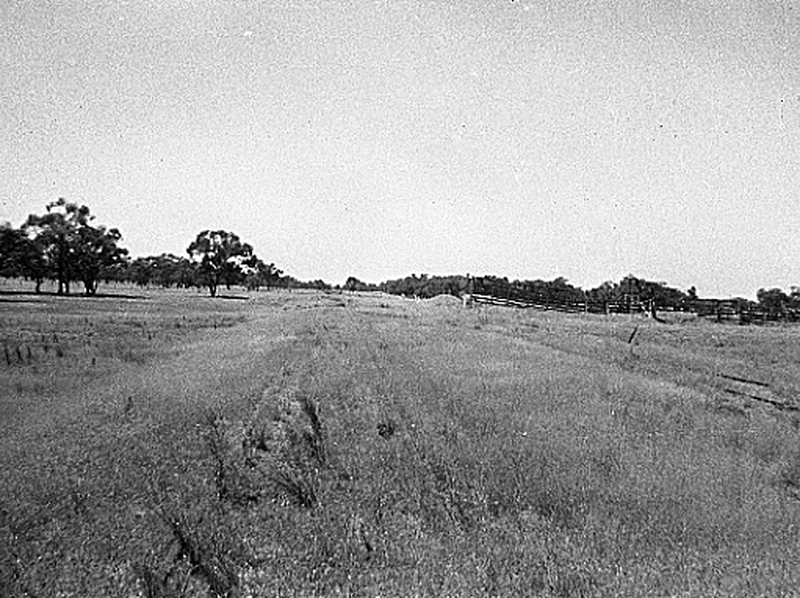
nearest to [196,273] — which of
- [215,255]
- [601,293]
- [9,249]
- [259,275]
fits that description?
[215,255]

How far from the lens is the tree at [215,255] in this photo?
8012 centimetres

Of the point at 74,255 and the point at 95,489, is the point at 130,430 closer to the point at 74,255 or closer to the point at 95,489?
the point at 95,489

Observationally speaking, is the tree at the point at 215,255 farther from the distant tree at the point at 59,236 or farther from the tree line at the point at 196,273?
the distant tree at the point at 59,236

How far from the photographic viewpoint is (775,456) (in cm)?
938

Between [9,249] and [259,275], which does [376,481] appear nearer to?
[9,249]

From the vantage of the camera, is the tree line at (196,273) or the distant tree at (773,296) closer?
the tree line at (196,273)

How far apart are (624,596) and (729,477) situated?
13.4 feet

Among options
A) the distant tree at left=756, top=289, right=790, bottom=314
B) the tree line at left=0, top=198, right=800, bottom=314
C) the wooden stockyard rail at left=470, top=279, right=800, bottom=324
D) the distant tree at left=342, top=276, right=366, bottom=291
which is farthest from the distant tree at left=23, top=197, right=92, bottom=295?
the distant tree at left=342, top=276, right=366, bottom=291

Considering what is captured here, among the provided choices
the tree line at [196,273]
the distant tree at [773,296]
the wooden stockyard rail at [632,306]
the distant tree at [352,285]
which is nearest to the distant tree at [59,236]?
the tree line at [196,273]

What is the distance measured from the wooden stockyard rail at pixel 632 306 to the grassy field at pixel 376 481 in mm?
34709

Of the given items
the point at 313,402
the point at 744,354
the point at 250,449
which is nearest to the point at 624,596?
the point at 250,449

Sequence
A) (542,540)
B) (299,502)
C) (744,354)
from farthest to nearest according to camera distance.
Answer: (744,354), (299,502), (542,540)

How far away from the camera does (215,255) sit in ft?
270

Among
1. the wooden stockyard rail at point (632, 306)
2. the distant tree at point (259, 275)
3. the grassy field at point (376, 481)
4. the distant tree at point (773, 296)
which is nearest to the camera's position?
the grassy field at point (376, 481)
